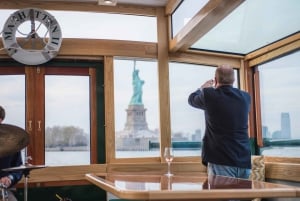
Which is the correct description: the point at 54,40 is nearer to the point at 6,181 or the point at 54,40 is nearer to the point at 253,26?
the point at 6,181

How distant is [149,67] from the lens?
4.59 metres

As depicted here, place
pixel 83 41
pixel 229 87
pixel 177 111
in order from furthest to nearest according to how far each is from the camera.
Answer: pixel 177 111, pixel 83 41, pixel 229 87

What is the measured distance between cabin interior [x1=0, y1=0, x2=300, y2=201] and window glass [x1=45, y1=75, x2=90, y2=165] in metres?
0.04

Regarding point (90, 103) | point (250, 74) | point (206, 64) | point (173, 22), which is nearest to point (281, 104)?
point (250, 74)

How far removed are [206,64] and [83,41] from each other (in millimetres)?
1514

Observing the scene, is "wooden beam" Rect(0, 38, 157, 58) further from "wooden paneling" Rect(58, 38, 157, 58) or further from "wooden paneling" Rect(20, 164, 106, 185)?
"wooden paneling" Rect(20, 164, 106, 185)

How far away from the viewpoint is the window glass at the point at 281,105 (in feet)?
12.6

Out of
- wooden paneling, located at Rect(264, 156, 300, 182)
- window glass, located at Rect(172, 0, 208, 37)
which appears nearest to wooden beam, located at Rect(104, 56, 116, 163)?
window glass, located at Rect(172, 0, 208, 37)

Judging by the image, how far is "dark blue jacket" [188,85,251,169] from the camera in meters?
2.53

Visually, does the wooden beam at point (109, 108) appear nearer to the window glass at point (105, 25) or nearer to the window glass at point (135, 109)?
the window glass at point (135, 109)

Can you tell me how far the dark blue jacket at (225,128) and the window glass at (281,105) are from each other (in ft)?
4.74

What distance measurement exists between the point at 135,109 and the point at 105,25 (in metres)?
1.05

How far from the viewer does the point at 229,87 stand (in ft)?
8.68

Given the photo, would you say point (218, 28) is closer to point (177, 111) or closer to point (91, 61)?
point (177, 111)
